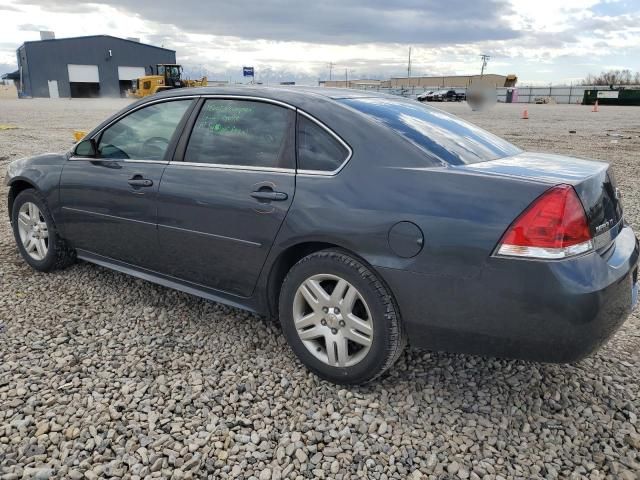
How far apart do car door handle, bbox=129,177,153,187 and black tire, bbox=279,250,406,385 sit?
1242 millimetres

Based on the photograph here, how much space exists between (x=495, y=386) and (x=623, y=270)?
2.99ft

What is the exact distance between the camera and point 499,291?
2.32 metres

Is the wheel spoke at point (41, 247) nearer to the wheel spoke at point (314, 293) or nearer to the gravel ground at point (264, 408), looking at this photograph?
the gravel ground at point (264, 408)

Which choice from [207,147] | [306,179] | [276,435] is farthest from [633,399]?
[207,147]

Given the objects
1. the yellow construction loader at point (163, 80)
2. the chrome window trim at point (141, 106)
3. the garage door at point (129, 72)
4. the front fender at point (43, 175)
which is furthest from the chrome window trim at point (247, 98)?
the garage door at point (129, 72)

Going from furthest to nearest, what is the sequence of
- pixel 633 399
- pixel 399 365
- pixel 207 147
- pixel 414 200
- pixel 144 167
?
pixel 144 167, pixel 207 147, pixel 399 365, pixel 633 399, pixel 414 200

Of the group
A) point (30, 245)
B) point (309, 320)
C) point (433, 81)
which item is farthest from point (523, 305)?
point (433, 81)

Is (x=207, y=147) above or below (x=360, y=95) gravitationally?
below

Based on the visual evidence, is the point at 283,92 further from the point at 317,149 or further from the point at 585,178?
the point at 585,178

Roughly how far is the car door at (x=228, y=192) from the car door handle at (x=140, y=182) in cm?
14

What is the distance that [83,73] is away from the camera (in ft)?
204

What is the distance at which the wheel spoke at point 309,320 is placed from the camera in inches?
112

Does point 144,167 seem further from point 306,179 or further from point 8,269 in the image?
point 8,269

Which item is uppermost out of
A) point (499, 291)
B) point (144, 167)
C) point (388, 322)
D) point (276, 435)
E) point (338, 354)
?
point (144, 167)
